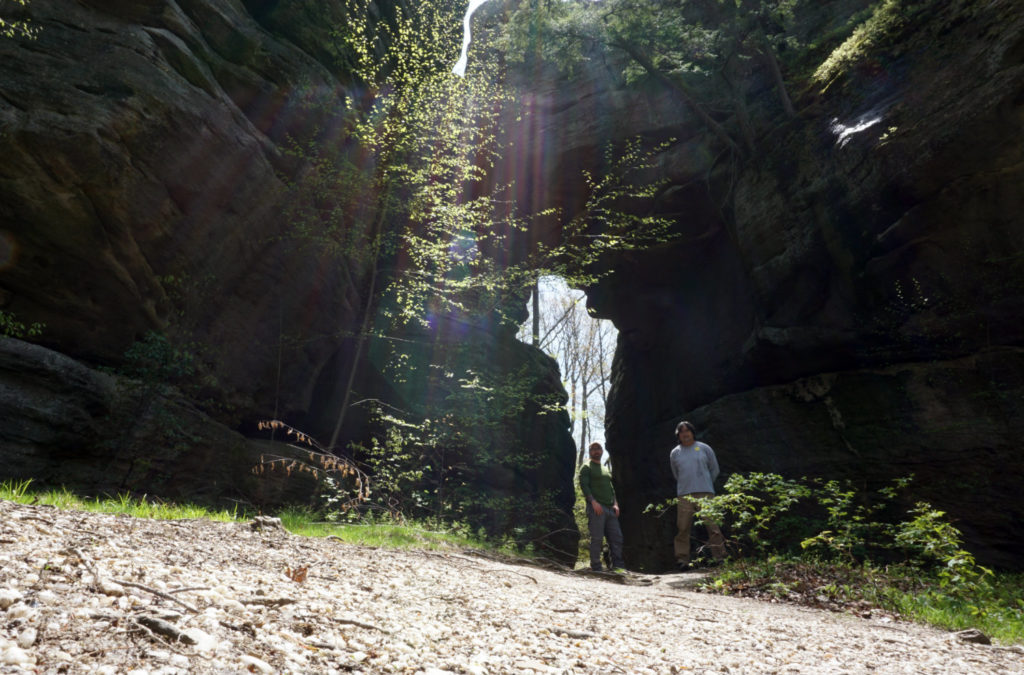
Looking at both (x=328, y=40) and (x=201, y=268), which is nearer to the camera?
(x=201, y=268)

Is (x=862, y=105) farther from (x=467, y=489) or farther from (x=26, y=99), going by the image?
(x=26, y=99)

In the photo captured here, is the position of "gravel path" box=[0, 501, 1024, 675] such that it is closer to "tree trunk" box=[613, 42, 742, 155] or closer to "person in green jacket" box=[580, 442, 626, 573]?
"person in green jacket" box=[580, 442, 626, 573]

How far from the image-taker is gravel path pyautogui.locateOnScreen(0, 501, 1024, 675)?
1.70 metres

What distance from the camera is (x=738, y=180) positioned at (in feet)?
46.6

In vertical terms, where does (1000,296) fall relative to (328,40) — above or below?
below

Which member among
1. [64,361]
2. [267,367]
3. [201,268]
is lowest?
[64,361]

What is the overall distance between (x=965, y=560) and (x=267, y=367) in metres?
11.7

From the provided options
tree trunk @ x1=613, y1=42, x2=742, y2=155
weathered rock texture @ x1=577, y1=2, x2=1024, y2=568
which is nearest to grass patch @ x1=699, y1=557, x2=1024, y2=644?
weathered rock texture @ x1=577, y1=2, x2=1024, y2=568

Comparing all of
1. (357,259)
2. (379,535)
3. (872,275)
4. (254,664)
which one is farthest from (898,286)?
(254,664)

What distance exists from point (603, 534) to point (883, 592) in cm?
492

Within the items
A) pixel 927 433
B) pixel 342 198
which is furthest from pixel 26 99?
pixel 927 433

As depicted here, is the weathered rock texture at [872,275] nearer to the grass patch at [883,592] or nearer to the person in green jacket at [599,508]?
the grass patch at [883,592]

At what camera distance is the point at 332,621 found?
2.36m

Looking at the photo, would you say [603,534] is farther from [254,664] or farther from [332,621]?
[254,664]
